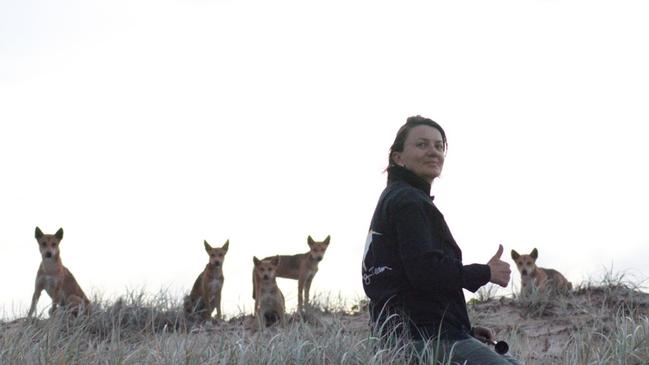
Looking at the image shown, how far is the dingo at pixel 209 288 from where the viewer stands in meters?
14.4

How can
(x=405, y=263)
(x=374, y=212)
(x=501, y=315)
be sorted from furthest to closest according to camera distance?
(x=501, y=315), (x=374, y=212), (x=405, y=263)

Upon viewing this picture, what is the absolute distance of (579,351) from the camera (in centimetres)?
774

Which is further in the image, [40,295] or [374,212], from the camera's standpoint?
[40,295]

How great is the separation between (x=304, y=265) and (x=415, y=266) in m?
11.0

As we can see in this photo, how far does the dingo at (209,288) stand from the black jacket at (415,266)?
325 inches

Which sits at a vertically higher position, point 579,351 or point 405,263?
point 405,263

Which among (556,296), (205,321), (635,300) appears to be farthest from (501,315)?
(205,321)

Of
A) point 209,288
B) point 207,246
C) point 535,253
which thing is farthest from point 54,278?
point 535,253

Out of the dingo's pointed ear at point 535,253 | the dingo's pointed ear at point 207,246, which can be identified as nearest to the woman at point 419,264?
the dingo's pointed ear at point 207,246

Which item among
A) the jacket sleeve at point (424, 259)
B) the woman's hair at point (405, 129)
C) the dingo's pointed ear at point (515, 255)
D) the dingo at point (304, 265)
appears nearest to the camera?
the jacket sleeve at point (424, 259)

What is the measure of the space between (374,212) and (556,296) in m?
6.71

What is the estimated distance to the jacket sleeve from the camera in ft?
18.8

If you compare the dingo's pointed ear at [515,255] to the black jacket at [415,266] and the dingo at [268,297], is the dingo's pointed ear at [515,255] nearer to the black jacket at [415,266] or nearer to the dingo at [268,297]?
the dingo at [268,297]

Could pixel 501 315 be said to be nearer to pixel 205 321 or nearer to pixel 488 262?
pixel 205 321
